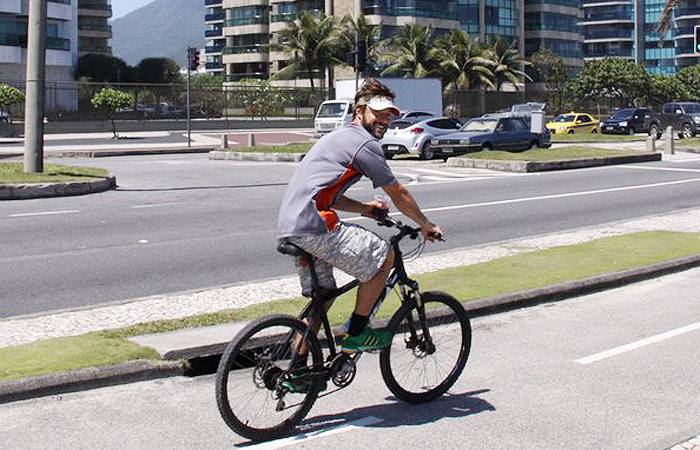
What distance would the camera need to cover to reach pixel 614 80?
80.5 m

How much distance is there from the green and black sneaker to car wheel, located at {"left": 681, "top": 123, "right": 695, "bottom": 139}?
45.4 m

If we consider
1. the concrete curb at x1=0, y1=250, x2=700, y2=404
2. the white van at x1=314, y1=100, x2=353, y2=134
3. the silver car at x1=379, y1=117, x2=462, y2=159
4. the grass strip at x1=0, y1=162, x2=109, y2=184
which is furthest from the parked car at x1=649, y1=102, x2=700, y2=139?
the concrete curb at x1=0, y1=250, x2=700, y2=404

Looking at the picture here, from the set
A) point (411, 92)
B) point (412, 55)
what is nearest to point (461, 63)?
point (412, 55)

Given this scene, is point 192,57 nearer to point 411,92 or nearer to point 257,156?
point 411,92

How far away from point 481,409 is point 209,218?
10124 millimetres

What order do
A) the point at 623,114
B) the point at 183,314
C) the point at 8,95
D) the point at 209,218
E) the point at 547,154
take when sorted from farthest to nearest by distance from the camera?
the point at 623,114 < the point at 8,95 < the point at 547,154 < the point at 209,218 < the point at 183,314

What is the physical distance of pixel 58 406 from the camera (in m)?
5.84

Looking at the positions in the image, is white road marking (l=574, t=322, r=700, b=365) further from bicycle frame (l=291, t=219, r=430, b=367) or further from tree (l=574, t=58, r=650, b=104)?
tree (l=574, t=58, r=650, b=104)

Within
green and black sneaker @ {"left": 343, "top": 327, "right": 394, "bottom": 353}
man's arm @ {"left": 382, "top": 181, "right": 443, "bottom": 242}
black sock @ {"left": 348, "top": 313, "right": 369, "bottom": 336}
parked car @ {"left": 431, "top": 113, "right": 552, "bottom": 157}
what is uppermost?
parked car @ {"left": 431, "top": 113, "right": 552, "bottom": 157}

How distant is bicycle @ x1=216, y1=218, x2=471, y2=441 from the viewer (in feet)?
17.0

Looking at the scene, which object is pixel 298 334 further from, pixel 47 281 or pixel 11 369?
pixel 47 281

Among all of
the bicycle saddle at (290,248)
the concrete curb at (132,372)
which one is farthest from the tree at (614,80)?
the bicycle saddle at (290,248)

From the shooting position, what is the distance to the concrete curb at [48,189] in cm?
1802

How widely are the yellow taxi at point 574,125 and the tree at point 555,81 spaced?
22.2 meters
